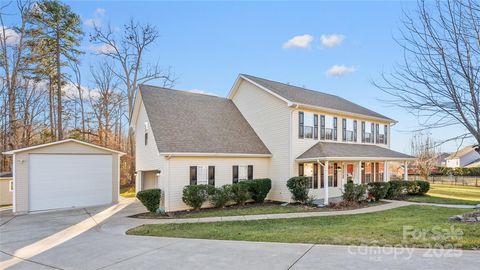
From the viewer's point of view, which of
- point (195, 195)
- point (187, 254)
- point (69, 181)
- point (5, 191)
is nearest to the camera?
point (187, 254)

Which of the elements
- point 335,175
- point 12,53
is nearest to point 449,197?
point 335,175

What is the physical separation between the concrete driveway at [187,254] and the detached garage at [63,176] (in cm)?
512

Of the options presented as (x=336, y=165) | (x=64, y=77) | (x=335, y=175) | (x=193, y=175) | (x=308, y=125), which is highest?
(x=64, y=77)

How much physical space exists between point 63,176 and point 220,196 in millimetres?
7856

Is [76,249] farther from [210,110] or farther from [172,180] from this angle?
[210,110]

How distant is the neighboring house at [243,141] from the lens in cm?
1443

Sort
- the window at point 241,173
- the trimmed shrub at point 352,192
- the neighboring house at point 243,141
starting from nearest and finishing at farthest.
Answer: the neighboring house at point 243,141, the trimmed shrub at point 352,192, the window at point 241,173

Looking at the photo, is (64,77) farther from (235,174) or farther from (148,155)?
(235,174)

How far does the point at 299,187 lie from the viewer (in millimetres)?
15250

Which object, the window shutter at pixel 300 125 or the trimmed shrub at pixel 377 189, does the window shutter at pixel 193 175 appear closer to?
the window shutter at pixel 300 125

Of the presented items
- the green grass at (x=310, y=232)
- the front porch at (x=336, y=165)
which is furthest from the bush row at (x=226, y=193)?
the green grass at (x=310, y=232)

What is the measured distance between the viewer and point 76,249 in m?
7.20

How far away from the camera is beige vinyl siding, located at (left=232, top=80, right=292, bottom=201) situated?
53.9 feet

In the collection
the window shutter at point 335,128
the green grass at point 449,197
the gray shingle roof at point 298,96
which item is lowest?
the green grass at point 449,197
